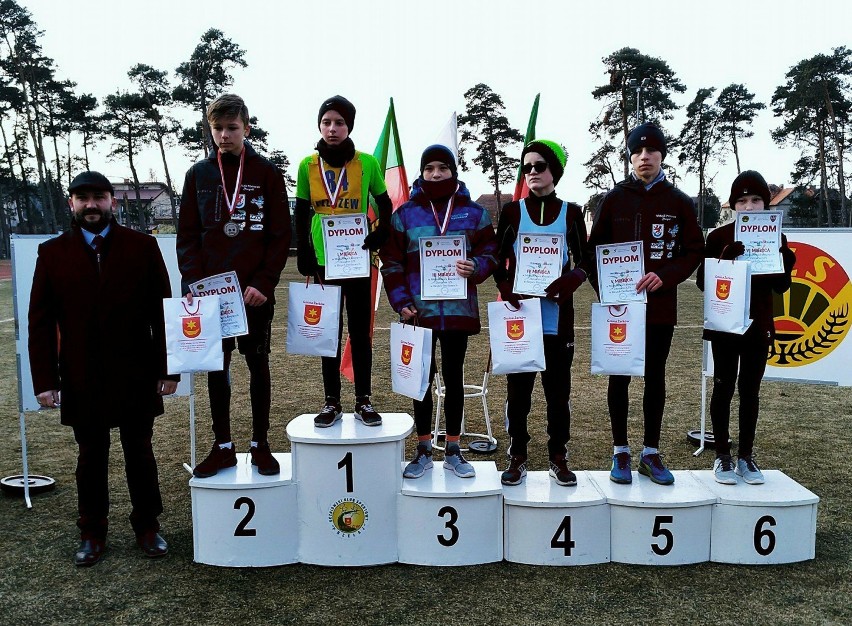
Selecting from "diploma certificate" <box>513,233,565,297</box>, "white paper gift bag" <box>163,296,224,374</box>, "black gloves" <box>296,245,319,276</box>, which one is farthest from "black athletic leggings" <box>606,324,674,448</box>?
"white paper gift bag" <box>163,296,224,374</box>

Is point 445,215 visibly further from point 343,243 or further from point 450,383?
point 450,383

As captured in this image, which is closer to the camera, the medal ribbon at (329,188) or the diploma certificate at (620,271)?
the diploma certificate at (620,271)

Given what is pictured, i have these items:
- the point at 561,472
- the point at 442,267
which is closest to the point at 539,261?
the point at 442,267

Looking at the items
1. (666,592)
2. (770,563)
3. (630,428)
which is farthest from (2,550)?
(630,428)

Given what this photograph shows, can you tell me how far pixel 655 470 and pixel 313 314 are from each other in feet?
6.49

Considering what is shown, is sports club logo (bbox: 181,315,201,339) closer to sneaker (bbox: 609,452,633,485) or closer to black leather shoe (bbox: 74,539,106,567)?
black leather shoe (bbox: 74,539,106,567)

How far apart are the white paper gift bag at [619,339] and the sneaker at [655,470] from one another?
516 mm

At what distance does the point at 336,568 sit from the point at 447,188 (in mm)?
1987

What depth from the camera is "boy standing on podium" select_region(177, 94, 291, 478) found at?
3.41 meters

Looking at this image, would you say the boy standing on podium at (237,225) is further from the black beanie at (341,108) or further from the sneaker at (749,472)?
the sneaker at (749,472)

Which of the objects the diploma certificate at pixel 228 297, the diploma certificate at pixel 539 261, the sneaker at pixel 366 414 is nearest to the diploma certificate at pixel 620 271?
the diploma certificate at pixel 539 261

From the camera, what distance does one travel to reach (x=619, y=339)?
3.45 m

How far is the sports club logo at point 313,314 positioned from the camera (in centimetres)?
357

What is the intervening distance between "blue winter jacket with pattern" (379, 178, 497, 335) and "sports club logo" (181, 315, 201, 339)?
3.08 ft
